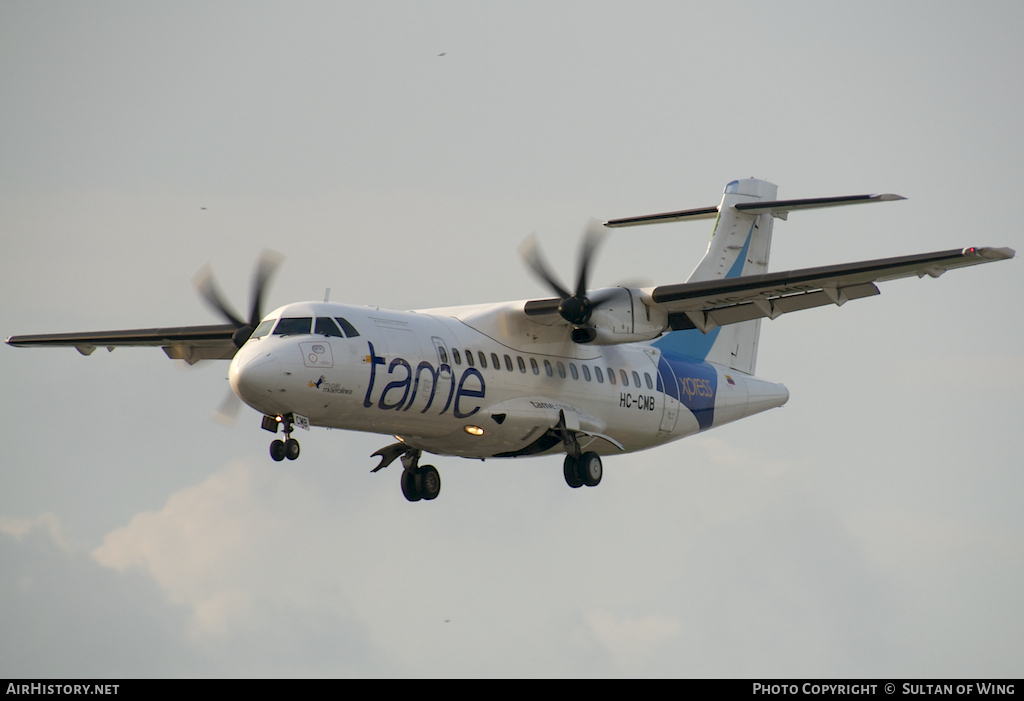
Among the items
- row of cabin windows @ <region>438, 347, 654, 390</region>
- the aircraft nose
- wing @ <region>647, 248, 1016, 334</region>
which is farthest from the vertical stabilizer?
the aircraft nose

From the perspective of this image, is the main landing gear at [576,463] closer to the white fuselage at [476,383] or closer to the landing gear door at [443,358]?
the white fuselage at [476,383]

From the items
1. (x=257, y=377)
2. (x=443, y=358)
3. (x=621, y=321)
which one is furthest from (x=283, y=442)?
(x=621, y=321)

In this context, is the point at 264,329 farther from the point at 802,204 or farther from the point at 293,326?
the point at 802,204

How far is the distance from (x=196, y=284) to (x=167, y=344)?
5.62 ft

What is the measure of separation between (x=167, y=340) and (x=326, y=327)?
5.63m

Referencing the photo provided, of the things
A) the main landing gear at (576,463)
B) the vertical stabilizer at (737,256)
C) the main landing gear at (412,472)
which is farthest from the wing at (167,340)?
the vertical stabilizer at (737,256)

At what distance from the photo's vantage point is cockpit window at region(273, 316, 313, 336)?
60.8 feet

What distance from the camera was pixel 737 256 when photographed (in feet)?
89.5

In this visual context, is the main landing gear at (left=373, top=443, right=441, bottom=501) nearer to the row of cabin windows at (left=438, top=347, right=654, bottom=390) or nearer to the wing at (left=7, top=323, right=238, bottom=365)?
the row of cabin windows at (left=438, top=347, right=654, bottom=390)
